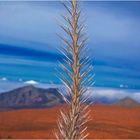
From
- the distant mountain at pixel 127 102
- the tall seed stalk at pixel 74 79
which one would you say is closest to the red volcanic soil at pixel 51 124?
the distant mountain at pixel 127 102

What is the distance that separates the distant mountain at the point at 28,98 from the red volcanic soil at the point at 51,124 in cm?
15

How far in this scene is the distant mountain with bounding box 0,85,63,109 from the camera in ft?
13.9

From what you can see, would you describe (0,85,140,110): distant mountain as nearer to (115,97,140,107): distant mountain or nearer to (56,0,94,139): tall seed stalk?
(115,97,140,107): distant mountain

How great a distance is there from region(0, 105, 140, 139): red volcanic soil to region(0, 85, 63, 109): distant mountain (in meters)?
0.15

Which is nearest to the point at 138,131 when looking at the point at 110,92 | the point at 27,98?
the point at 110,92

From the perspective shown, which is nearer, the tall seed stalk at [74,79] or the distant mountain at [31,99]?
the tall seed stalk at [74,79]

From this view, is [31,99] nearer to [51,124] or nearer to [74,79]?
[51,124]

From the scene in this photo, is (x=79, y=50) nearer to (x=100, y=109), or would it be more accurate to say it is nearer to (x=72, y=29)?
(x=72, y=29)

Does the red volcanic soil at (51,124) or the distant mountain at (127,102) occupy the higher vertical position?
the distant mountain at (127,102)

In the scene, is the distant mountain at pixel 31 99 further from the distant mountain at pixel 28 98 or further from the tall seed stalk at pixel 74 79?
the tall seed stalk at pixel 74 79

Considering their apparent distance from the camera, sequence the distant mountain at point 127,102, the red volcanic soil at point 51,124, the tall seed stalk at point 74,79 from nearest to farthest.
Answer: the tall seed stalk at point 74,79
the distant mountain at point 127,102
the red volcanic soil at point 51,124

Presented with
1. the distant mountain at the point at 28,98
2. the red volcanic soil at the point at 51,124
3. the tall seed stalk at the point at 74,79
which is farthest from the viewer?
the red volcanic soil at the point at 51,124

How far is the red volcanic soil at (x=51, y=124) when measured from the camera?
4695 mm

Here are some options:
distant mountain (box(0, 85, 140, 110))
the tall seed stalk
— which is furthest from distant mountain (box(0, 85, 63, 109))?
the tall seed stalk
